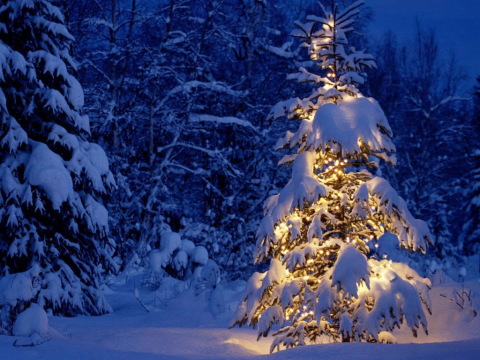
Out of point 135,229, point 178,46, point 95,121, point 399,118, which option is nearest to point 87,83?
point 95,121

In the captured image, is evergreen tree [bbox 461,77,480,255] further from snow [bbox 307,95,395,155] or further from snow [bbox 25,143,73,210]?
snow [bbox 25,143,73,210]

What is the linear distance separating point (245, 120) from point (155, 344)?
42.4 feet

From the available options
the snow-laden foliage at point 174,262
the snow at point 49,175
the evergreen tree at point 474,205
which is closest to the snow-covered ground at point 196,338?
the snow-laden foliage at point 174,262

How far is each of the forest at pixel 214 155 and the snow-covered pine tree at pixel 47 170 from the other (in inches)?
1.2

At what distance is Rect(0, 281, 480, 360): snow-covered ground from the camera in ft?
15.0

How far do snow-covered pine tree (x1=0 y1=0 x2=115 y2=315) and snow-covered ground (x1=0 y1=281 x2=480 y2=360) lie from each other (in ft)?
2.80

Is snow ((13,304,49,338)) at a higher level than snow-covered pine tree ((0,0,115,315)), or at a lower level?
lower

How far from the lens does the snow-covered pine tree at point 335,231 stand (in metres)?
5.61

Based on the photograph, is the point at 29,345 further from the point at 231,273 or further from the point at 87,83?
the point at 87,83

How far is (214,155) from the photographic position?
58.7 feet

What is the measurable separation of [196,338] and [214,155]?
11.7 metres

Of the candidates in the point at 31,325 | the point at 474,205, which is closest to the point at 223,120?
the point at 31,325

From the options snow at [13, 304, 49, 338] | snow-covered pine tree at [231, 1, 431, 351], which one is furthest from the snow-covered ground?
snow-covered pine tree at [231, 1, 431, 351]

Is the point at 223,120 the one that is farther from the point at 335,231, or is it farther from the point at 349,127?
the point at 349,127
